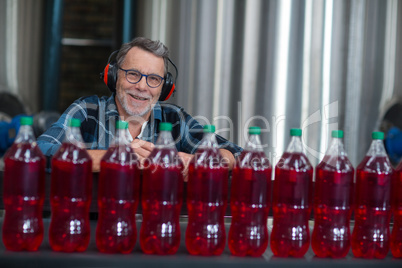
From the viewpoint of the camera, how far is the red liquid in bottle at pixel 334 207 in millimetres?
1177

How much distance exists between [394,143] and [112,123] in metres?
1.38

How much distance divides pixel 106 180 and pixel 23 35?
2.21 metres

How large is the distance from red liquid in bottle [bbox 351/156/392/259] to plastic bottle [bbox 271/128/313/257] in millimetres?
130

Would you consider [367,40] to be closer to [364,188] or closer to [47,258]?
[364,188]

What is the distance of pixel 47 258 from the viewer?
3.16 ft

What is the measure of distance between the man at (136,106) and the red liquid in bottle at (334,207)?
661 millimetres

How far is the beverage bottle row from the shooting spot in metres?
1.10

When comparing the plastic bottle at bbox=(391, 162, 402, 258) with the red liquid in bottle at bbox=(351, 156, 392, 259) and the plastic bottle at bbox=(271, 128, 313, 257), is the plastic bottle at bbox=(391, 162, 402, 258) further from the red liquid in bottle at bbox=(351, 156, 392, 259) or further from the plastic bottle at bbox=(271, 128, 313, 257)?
the plastic bottle at bbox=(271, 128, 313, 257)

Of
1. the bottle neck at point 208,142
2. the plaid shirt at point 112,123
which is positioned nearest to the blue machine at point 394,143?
the plaid shirt at point 112,123

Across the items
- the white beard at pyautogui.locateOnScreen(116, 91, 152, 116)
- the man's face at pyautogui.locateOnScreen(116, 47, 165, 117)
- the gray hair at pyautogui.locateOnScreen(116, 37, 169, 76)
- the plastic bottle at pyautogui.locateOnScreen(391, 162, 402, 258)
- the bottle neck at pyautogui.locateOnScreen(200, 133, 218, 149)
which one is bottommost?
the plastic bottle at pyautogui.locateOnScreen(391, 162, 402, 258)

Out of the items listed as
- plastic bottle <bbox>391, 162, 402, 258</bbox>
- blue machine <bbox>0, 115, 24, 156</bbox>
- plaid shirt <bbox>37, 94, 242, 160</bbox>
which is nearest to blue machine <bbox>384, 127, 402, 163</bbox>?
plaid shirt <bbox>37, 94, 242, 160</bbox>

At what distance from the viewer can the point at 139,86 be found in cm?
196

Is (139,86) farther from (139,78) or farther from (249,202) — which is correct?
(249,202)

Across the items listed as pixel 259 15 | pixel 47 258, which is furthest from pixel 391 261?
pixel 259 15
